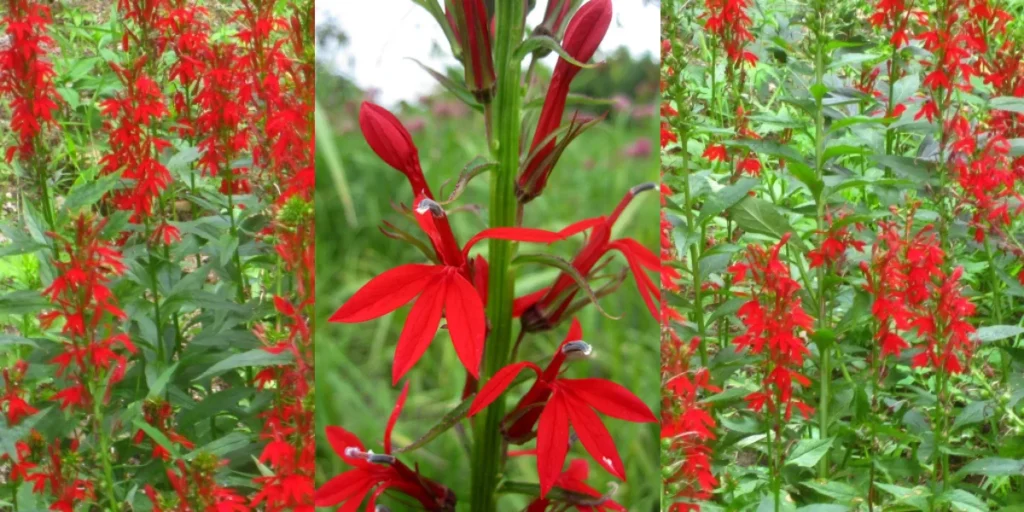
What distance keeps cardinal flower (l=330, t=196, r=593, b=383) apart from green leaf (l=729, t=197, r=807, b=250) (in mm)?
571

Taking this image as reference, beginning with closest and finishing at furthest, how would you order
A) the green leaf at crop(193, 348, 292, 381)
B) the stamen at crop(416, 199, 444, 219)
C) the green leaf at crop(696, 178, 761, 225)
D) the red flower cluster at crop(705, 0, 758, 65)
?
the stamen at crop(416, 199, 444, 219) < the green leaf at crop(193, 348, 292, 381) < the green leaf at crop(696, 178, 761, 225) < the red flower cluster at crop(705, 0, 758, 65)

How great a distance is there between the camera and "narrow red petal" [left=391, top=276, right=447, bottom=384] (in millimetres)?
620

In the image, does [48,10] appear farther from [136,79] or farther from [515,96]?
[515,96]

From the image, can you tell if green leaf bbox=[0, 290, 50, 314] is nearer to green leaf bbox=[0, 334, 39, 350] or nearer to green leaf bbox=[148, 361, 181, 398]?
green leaf bbox=[0, 334, 39, 350]

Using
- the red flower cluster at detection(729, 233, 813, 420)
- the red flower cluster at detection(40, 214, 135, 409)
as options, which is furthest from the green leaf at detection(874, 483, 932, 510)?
the red flower cluster at detection(40, 214, 135, 409)

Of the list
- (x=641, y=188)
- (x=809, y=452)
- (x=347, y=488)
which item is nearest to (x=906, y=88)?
(x=809, y=452)

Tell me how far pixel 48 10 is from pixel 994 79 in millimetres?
1239

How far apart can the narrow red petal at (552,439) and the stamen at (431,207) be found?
0.15 m

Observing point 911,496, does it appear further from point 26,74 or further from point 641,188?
point 26,74

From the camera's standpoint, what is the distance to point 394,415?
2.22 ft

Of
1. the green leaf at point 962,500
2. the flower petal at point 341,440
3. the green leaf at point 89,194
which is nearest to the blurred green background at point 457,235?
the flower petal at point 341,440

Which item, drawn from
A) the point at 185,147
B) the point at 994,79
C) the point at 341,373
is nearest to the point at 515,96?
the point at 341,373

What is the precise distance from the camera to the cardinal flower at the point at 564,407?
24.7 inches

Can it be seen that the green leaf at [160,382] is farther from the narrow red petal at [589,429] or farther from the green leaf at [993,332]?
the green leaf at [993,332]
